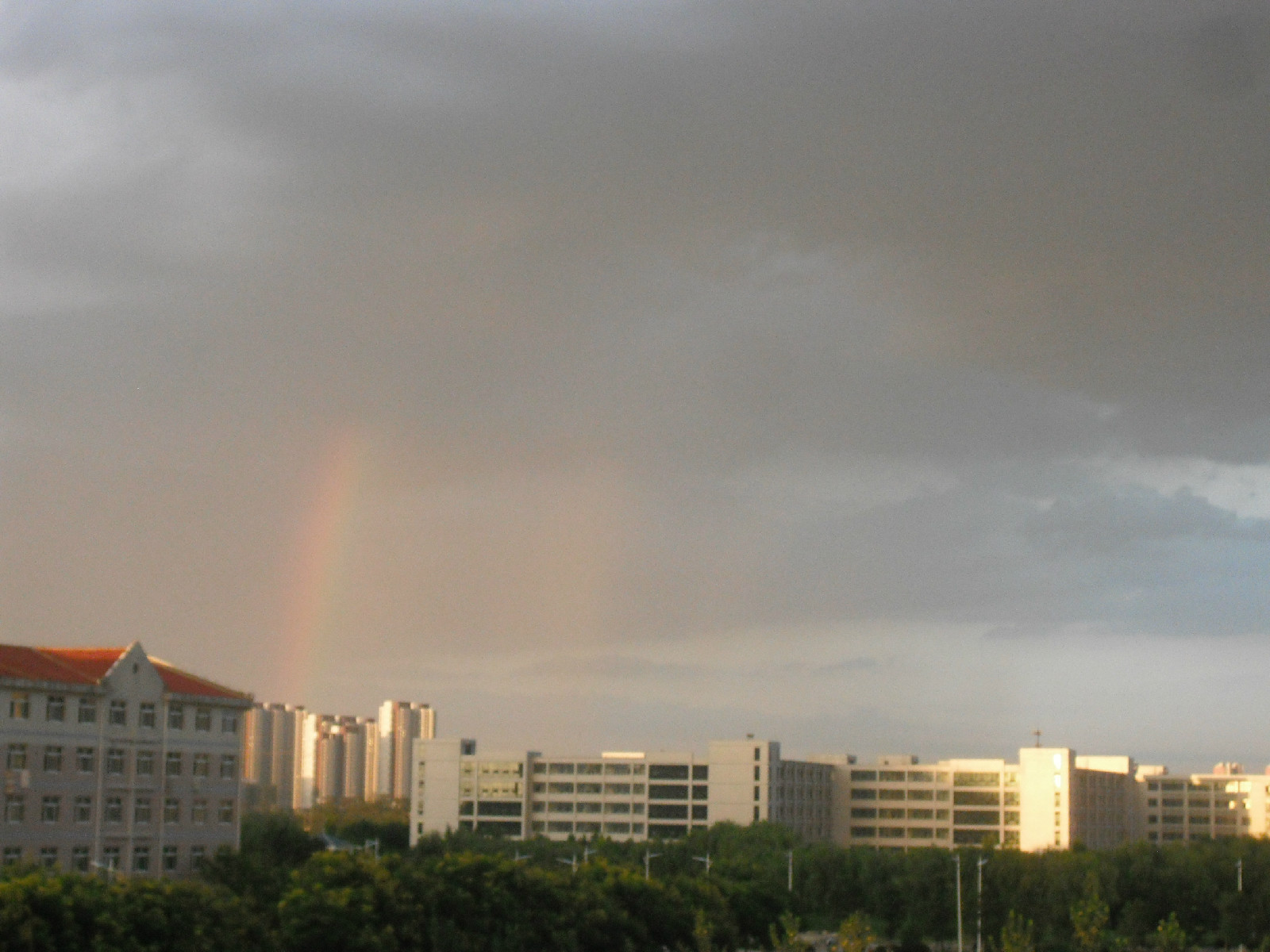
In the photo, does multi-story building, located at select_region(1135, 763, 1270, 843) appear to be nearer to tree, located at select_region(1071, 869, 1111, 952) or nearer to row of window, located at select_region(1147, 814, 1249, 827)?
row of window, located at select_region(1147, 814, 1249, 827)

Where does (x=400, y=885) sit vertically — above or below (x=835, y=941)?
above

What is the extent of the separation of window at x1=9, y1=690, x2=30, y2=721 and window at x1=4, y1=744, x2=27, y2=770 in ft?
2.78

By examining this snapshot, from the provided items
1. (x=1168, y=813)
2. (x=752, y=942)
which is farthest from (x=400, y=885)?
(x=1168, y=813)

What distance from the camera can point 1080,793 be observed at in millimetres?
133875

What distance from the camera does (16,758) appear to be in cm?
4888

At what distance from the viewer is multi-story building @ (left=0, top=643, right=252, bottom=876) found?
49.2 m

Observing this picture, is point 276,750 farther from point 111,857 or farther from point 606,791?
point 111,857

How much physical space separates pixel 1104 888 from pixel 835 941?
12629 millimetres

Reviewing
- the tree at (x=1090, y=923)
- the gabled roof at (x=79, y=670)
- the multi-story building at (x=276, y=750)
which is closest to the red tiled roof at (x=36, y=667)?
the gabled roof at (x=79, y=670)

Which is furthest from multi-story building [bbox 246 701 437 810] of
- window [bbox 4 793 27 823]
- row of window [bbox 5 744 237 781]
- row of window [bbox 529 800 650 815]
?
window [bbox 4 793 27 823]

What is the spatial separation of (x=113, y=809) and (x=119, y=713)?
120 inches

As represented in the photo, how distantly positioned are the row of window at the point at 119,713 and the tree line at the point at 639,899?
4880 mm

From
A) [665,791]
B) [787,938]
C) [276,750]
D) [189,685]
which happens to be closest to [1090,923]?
[787,938]

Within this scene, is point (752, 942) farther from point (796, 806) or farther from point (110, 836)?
point (796, 806)
